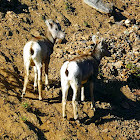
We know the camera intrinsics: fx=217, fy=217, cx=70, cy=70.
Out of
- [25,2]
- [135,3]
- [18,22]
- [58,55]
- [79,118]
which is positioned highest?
[135,3]

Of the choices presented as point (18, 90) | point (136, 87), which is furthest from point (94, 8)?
point (18, 90)

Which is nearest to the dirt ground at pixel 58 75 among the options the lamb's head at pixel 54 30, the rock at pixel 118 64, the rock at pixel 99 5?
the rock at pixel 118 64

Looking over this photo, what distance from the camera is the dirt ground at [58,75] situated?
312 inches

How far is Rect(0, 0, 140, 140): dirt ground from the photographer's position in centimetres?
793

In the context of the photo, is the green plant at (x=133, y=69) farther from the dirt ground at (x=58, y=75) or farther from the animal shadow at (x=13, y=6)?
the animal shadow at (x=13, y=6)

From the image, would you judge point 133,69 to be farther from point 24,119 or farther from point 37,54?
point 24,119

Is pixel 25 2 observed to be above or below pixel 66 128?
above

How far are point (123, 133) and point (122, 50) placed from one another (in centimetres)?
757

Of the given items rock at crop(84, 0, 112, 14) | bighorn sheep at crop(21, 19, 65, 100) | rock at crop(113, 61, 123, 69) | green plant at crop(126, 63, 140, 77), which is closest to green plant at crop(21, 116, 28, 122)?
bighorn sheep at crop(21, 19, 65, 100)

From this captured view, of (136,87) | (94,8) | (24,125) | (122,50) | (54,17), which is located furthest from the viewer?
(94,8)

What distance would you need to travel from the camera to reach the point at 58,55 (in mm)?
13711

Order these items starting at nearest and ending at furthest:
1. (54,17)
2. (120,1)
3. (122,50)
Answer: (122,50) < (54,17) < (120,1)

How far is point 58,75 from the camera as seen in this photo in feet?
38.4

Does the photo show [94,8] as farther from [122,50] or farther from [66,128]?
[66,128]
